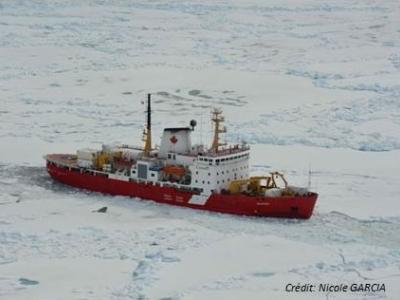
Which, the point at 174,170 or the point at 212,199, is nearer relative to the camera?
the point at 212,199

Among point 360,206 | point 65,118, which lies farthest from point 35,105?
point 360,206

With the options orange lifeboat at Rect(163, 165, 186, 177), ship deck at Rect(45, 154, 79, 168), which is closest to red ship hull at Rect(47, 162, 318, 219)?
ship deck at Rect(45, 154, 79, 168)

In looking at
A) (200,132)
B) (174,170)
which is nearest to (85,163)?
(174,170)

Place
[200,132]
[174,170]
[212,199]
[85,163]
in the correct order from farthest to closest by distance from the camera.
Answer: [200,132] < [85,163] < [174,170] < [212,199]

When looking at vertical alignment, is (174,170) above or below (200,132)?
Result: below

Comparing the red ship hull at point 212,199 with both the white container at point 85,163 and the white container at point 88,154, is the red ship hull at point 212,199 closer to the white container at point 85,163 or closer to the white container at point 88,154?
the white container at point 85,163

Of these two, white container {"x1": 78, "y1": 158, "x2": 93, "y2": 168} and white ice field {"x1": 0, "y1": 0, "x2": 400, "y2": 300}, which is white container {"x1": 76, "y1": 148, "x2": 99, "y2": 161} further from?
white ice field {"x1": 0, "y1": 0, "x2": 400, "y2": 300}

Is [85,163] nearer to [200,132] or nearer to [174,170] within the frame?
[174,170]
